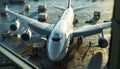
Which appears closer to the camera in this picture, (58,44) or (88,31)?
(58,44)

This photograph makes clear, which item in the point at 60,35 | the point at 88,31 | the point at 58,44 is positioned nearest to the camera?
the point at 58,44

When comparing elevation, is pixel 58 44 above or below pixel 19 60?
below

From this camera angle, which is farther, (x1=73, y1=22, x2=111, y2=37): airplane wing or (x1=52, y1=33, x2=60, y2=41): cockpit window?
(x1=73, y1=22, x2=111, y2=37): airplane wing

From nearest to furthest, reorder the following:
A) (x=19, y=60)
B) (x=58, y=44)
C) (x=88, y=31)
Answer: (x=19, y=60), (x=58, y=44), (x=88, y=31)

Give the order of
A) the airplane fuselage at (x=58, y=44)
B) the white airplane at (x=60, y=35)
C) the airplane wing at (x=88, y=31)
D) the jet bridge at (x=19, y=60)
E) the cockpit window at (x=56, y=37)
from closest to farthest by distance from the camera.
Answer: the jet bridge at (x=19, y=60) < the airplane fuselage at (x=58, y=44) < the white airplane at (x=60, y=35) < the cockpit window at (x=56, y=37) < the airplane wing at (x=88, y=31)

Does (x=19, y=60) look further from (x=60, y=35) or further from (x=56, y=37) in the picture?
(x=60, y=35)

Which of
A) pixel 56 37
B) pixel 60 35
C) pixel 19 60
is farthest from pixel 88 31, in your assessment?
pixel 19 60

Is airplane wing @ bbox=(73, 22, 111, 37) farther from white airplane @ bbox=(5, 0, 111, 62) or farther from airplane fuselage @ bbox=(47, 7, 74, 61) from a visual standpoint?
airplane fuselage @ bbox=(47, 7, 74, 61)

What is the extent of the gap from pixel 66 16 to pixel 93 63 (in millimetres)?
12678

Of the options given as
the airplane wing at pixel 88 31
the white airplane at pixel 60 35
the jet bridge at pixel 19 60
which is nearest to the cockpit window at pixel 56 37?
the white airplane at pixel 60 35

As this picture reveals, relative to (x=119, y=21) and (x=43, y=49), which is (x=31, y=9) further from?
(x=119, y=21)

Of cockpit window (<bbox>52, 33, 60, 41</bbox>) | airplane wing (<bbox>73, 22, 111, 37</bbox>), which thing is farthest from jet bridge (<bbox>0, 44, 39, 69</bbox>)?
airplane wing (<bbox>73, 22, 111, 37</bbox>)

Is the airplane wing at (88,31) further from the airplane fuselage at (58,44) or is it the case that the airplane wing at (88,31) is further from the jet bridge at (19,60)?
the jet bridge at (19,60)

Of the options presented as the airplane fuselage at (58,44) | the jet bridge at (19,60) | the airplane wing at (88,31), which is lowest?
the airplane wing at (88,31)
